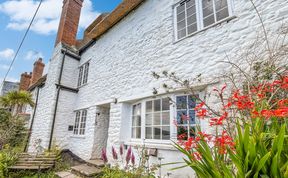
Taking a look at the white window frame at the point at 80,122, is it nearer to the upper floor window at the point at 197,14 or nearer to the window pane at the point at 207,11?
the upper floor window at the point at 197,14

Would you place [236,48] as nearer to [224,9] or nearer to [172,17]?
[224,9]

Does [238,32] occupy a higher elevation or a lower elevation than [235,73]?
higher

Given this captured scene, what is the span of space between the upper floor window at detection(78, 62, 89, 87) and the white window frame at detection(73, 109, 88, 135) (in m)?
1.83

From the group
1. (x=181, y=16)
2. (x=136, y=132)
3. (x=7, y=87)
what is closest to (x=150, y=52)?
(x=181, y=16)

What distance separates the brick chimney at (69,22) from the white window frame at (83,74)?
1.98m

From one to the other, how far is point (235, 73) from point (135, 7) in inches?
203

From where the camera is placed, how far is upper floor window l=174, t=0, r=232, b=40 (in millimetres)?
4088

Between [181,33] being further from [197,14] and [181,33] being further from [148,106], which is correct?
[148,106]

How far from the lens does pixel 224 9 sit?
13.3ft

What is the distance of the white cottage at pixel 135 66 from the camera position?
3.82 m

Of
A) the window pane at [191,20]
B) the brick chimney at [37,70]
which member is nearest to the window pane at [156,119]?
the window pane at [191,20]

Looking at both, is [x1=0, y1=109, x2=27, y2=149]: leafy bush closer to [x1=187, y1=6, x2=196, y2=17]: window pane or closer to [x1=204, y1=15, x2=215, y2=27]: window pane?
[x1=187, y1=6, x2=196, y2=17]: window pane

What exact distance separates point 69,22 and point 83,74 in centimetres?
360

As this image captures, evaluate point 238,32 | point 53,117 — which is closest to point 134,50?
point 238,32
